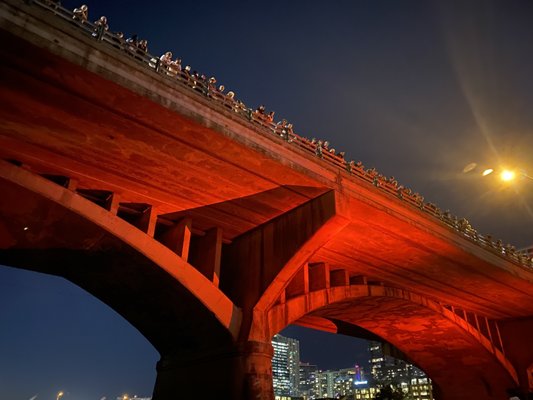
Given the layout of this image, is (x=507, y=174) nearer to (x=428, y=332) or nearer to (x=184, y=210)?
(x=184, y=210)

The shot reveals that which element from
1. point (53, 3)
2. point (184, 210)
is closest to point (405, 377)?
point (184, 210)

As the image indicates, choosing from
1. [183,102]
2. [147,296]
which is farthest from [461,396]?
[183,102]

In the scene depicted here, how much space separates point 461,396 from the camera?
32188 millimetres

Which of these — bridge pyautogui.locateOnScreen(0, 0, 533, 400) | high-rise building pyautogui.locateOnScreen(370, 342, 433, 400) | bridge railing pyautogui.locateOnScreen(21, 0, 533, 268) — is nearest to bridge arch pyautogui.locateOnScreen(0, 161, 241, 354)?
bridge pyautogui.locateOnScreen(0, 0, 533, 400)

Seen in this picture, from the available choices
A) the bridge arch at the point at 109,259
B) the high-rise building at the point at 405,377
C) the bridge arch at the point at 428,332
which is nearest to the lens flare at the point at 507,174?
the bridge arch at the point at 428,332

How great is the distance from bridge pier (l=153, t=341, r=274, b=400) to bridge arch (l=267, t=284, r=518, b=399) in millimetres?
3920

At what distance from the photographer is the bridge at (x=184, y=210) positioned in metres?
9.47

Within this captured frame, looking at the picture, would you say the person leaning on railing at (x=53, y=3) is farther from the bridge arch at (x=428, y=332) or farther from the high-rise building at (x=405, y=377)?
the high-rise building at (x=405, y=377)

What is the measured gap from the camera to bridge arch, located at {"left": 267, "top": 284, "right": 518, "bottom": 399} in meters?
21.6

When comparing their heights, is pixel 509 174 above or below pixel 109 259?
above

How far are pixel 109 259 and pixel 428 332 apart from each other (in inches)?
918

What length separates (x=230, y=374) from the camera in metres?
13.4

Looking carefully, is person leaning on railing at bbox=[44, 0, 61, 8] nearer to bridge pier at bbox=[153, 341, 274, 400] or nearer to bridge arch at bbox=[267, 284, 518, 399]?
bridge pier at bbox=[153, 341, 274, 400]

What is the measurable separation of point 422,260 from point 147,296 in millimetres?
11945
